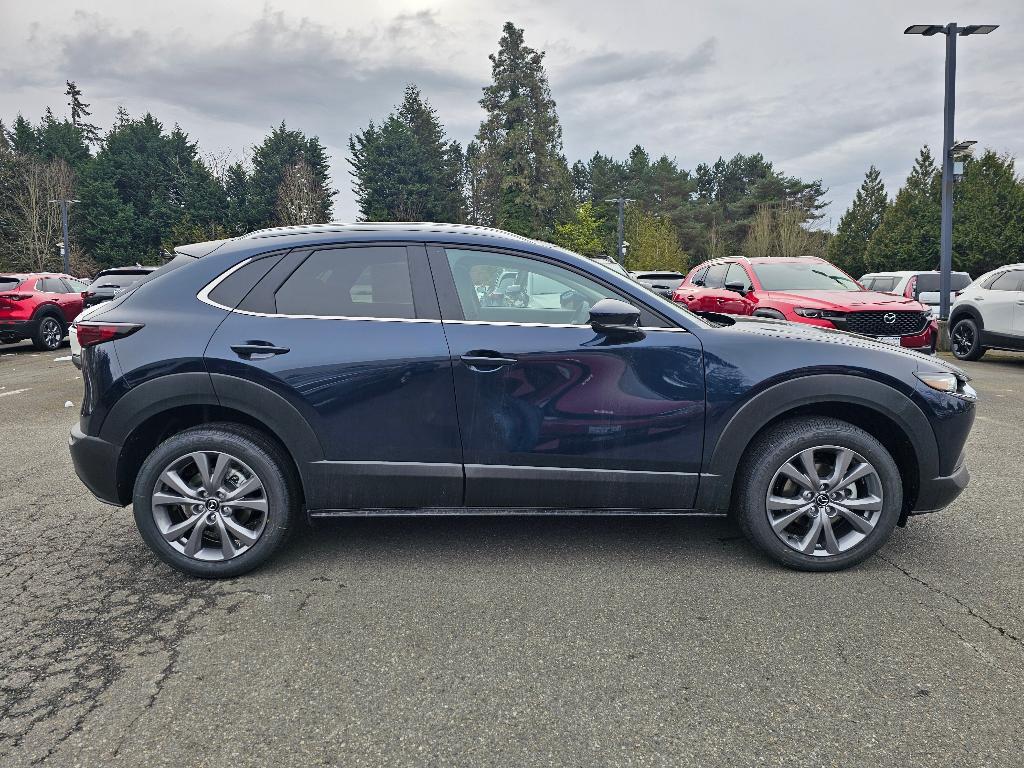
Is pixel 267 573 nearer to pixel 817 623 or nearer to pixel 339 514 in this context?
pixel 339 514

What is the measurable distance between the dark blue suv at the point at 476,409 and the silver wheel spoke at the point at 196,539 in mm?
12

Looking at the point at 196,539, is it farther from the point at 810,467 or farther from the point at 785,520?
the point at 810,467

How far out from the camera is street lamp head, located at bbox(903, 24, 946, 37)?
14727mm

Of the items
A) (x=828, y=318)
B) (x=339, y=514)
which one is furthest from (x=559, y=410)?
(x=828, y=318)

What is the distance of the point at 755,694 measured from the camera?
8.37ft

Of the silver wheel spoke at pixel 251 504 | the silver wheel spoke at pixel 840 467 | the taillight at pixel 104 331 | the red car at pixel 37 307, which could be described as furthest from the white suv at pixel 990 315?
the red car at pixel 37 307

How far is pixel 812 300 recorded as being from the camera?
376 inches

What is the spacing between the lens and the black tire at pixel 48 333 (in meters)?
15.1

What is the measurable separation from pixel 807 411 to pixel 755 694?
4.94 ft

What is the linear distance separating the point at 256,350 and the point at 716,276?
9.74m

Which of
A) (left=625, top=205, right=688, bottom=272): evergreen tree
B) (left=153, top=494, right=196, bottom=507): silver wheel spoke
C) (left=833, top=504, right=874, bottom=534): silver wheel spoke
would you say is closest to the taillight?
(left=153, top=494, right=196, bottom=507): silver wheel spoke

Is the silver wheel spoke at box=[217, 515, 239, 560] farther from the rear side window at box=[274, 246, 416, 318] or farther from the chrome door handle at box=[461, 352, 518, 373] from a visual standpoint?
the chrome door handle at box=[461, 352, 518, 373]

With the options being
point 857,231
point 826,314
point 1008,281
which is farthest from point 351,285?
point 857,231

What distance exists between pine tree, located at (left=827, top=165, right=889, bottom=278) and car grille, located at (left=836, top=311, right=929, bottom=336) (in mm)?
42799
